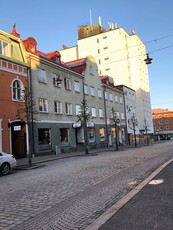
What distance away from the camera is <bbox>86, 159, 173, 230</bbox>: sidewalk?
471 cm

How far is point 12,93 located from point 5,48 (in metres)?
3.86

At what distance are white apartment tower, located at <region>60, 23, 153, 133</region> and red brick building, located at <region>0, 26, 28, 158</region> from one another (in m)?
40.6

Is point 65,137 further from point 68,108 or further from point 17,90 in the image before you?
point 17,90

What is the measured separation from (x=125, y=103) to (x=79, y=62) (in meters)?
17.2

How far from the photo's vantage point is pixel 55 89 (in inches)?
1144

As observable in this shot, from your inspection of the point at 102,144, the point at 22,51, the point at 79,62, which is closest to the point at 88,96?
the point at 79,62

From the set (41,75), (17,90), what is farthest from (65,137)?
(17,90)

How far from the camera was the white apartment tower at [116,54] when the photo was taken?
205 feet

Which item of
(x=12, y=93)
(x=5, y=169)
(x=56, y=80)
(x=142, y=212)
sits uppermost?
(x=56, y=80)

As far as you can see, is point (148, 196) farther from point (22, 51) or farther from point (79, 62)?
point (79, 62)

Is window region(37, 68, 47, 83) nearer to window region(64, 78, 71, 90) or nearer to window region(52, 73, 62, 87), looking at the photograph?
window region(52, 73, 62, 87)

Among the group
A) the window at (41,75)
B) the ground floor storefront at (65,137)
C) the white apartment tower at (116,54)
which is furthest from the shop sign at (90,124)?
the white apartment tower at (116,54)

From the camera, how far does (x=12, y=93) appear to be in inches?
889

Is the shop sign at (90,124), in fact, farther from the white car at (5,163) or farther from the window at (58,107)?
the white car at (5,163)
